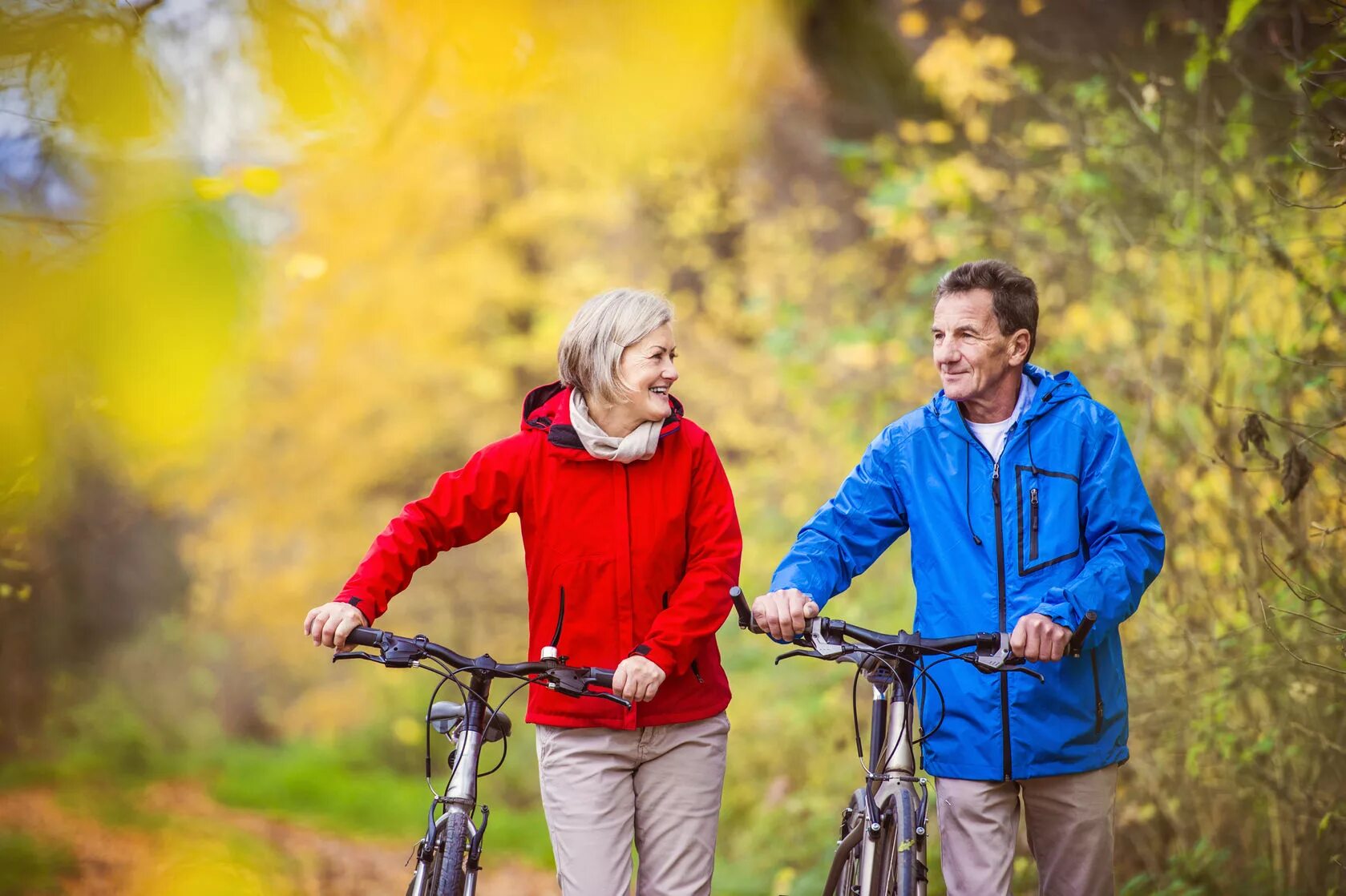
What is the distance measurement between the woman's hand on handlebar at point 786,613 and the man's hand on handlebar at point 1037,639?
1.57 ft

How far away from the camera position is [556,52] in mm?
9664

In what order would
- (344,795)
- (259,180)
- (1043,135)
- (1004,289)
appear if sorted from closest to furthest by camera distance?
(1004,289), (1043,135), (259,180), (344,795)

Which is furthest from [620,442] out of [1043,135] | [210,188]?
[1043,135]

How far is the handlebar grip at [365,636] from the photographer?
2.92 m

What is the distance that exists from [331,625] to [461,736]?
0.41 meters

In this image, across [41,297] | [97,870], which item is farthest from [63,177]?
[97,870]

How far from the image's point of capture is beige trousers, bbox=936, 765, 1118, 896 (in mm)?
3182

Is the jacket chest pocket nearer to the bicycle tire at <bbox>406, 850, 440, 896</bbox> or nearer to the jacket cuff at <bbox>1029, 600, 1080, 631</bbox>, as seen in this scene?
the jacket cuff at <bbox>1029, 600, 1080, 631</bbox>

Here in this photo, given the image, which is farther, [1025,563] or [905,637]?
[1025,563]

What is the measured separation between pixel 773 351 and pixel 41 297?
388 centimetres

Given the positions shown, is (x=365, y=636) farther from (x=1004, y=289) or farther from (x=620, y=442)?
(x=1004, y=289)

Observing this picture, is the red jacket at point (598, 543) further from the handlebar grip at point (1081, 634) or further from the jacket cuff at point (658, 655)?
the handlebar grip at point (1081, 634)

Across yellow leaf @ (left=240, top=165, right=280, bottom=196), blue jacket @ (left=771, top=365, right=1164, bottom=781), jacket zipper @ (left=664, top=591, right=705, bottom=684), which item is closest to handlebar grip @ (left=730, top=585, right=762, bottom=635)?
blue jacket @ (left=771, top=365, right=1164, bottom=781)

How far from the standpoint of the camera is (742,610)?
299 cm
